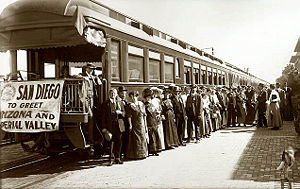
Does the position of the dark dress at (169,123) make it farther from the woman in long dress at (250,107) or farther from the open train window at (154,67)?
the woman in long dress at (250,107)

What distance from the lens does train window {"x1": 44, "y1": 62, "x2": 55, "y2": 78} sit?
9.27 metres

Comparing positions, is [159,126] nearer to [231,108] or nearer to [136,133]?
[136,133]

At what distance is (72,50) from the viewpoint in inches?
376

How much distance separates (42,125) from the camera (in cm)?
724

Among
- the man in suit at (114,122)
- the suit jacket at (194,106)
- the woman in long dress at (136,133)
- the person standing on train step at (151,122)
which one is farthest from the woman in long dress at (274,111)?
the man in suit at (114,122)

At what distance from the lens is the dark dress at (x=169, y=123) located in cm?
991

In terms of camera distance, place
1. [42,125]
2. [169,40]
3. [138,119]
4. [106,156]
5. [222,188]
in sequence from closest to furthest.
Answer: [222,188], [42,125], [138,119], [106,156], [169,40]

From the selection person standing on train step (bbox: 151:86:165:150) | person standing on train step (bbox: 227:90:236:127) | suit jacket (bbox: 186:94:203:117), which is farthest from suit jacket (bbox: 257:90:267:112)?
person standing on train step (bbox: 151:86:165:150)

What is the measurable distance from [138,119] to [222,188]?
3.35m

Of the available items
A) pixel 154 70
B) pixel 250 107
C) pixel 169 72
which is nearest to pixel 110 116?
pixel 154 70

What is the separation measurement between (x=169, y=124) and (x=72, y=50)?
3.29 meters

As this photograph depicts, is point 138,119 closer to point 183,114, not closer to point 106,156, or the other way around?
point 106,156

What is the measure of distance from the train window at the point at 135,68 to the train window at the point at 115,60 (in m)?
0.53

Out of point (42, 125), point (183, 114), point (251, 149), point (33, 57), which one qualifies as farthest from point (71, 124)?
point (251, 149)
